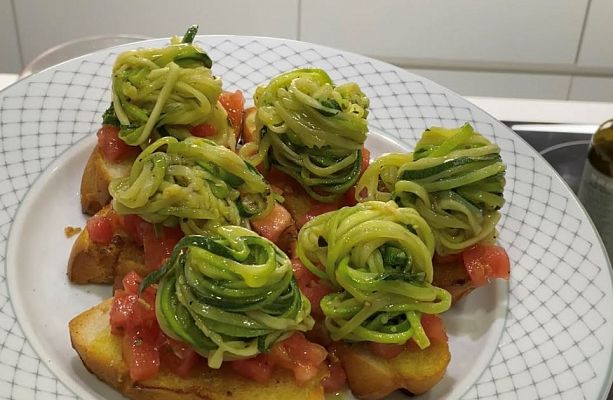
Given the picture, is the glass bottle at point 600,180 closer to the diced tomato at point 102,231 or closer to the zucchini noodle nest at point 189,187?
the zucchini noodle nest at point 189,187

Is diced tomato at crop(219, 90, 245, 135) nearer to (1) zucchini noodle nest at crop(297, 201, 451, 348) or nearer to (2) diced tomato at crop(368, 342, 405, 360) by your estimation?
(1) zucchini noodle nest at crop(297, 201, 451, 348)

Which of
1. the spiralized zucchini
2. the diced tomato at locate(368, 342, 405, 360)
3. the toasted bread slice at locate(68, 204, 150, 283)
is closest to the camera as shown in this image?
the diced tomato at locate(368, 342, 405, 360)

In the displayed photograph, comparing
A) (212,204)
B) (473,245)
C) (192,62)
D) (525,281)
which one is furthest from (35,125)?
(525,281)

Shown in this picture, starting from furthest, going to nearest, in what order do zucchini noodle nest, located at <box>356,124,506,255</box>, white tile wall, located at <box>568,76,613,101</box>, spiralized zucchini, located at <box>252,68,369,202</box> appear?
white tile wall, located at <box>568,76,613,101</box> < spiralized zucchini, located at <box>252,68,369,202</box> < zucchini noodle nest, located at <box>356,124,506,255</box>

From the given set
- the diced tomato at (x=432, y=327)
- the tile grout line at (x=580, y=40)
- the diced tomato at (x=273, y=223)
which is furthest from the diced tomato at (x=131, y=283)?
the tile grout line at (x=580, y=40)

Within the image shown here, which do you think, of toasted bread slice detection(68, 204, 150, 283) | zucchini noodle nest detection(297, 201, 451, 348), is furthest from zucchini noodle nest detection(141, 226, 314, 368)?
toasted bread slice detection(68, 204, 150, 283)

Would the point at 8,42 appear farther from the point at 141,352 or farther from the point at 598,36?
the point at 598,36

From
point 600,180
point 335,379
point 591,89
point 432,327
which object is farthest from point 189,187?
point 591,89
